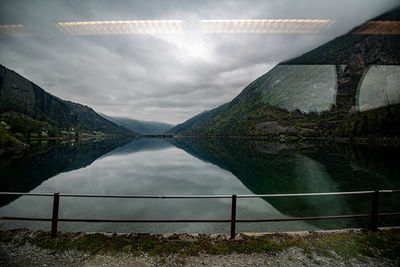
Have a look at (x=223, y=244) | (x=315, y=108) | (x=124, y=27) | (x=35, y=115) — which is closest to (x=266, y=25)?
(x=124, y=27)

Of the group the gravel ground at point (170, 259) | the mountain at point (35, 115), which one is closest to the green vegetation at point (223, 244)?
the gravel ground at point (170, 259)

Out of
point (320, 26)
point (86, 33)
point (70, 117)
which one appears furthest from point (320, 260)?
point (70, 117)

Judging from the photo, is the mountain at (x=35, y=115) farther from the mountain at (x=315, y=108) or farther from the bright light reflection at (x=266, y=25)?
the mountain at (x=315, y=108)

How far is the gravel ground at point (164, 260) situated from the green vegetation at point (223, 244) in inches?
5.4

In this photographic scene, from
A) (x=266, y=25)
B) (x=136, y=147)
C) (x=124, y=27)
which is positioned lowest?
(x=136, y=147)

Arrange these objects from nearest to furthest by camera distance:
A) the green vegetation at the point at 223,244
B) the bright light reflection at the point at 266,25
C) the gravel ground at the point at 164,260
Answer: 1. the gravel ground at the point at 164,260
2. the green vegetation at the point at 223,244
3. the bright light reflection at the point at 266,25

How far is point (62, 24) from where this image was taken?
529 cm

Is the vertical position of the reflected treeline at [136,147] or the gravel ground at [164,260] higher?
the gravel ground at [164,260]

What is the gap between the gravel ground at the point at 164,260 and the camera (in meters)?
3.58

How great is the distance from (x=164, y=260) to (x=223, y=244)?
4.47ft

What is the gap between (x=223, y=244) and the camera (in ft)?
13.7

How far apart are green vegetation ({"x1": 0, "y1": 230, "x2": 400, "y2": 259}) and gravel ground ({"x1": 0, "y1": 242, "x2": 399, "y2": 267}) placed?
14cm

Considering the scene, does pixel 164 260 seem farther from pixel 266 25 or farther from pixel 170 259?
pixel 266 25

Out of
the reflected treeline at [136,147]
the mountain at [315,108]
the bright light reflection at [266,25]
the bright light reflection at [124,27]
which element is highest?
the mountain at [315,108]
